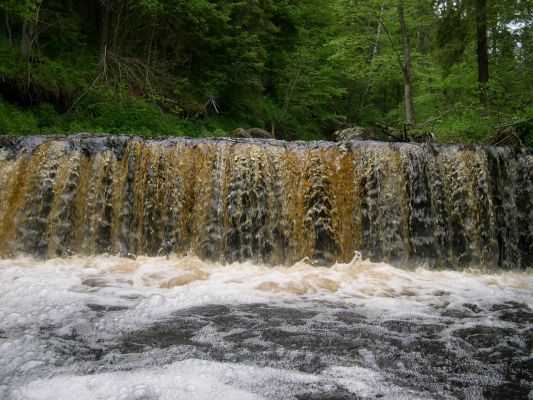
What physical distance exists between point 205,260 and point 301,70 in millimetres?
10866

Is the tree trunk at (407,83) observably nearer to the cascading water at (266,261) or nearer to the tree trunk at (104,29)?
the cascading water at (266,261)

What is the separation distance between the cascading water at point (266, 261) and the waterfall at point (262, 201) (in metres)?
0.02

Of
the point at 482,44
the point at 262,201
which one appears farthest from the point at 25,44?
the point at 482,44

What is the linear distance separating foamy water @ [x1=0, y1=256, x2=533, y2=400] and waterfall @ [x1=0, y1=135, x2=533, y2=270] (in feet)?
2.87

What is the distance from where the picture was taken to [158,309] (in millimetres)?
3783

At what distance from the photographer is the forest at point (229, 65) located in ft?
32.5

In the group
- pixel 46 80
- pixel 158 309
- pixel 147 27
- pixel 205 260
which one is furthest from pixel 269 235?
pixel 147 27

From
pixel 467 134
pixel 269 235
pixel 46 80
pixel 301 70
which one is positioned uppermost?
pixel 301 70

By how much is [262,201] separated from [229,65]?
771 centimetres

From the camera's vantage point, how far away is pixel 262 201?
20.7 feet

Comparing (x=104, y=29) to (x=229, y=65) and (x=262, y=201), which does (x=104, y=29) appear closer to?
(x=229, y=65)

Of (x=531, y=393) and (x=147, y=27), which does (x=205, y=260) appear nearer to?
(x=531, y=393)

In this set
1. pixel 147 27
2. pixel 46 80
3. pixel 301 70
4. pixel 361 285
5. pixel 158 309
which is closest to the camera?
pixel 158 309

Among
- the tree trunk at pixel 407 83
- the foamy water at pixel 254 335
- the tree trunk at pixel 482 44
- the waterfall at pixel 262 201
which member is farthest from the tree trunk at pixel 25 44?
the tree trunk at pixel 482 44
